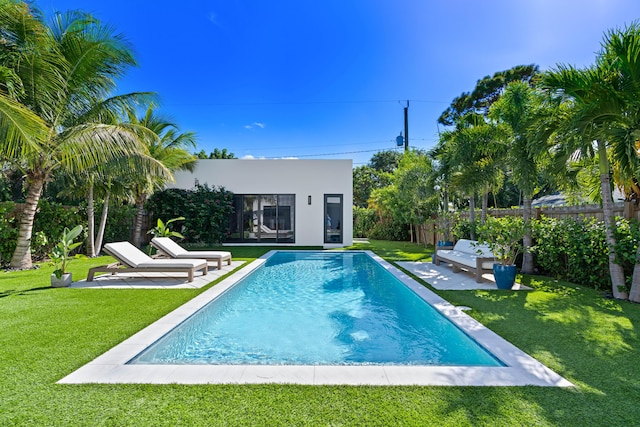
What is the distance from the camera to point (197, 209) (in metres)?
16.9

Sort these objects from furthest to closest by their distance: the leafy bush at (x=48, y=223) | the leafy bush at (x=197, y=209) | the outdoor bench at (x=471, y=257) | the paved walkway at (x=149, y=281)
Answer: the leafy bush at (x=197, y=209) < the leafy bush at (x=48, y=223) < the outdoor bench at (x=471, y=257) < the paved walkway at (x=149, y=281)

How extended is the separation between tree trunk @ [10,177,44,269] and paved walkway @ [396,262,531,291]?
11047 mm

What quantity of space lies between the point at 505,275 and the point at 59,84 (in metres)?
12.5

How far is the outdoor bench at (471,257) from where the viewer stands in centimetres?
767

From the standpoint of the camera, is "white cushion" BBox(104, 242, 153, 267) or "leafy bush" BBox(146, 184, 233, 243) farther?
"leafy bush" BBox(146, 184, 233, 243)

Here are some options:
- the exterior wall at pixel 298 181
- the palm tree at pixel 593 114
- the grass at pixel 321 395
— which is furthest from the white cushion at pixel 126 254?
the palm tree at pixel 593 114

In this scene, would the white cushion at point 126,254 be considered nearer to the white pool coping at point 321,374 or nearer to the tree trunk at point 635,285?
the white pool coping at point 321,374

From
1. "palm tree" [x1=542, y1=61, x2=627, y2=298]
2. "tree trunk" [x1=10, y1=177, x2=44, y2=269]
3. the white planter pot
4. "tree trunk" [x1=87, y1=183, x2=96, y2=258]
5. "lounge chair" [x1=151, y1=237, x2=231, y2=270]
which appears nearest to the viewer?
"palm tree" [x1=542, y1=61, x2=627, y2=298]

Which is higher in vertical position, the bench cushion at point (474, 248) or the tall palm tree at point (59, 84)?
the tall palm tree at point (59, 84)

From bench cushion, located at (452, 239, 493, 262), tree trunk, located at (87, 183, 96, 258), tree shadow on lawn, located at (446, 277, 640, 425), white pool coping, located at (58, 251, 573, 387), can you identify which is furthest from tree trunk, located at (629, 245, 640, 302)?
tree trunk, located at (87, 183, 96, 258)

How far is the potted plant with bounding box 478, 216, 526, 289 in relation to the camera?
6938mm

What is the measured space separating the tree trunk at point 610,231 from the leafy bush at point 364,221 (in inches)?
697

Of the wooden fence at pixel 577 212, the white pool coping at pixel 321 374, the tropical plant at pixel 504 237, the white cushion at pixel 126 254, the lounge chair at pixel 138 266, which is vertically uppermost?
the wooden fence at pixel 577 212

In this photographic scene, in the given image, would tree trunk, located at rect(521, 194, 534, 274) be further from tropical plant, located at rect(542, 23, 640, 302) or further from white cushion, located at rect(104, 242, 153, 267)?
white cushion, located at rect(104, 242, 153, 267)
